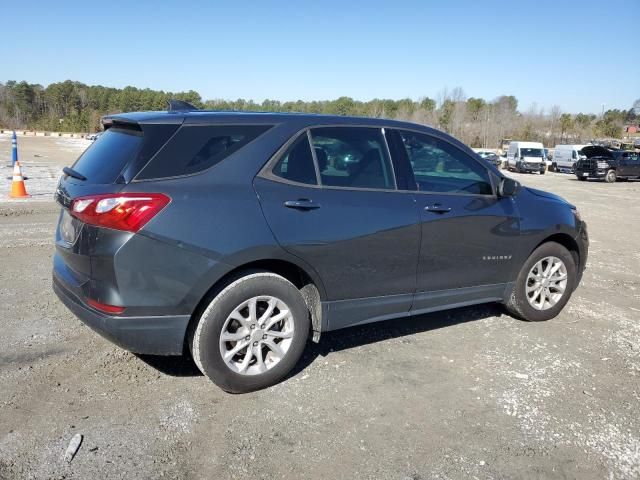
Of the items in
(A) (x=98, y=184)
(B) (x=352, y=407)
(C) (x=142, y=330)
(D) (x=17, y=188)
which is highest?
(A) (x=98, y=184)

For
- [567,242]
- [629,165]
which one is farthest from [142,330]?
[629,165]

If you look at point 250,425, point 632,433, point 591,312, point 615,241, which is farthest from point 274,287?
point 615,241

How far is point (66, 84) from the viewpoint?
87438 mm

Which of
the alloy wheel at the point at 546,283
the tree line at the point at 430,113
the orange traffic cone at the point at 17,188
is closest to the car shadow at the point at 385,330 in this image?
the alloy wheel at the point at 546,283

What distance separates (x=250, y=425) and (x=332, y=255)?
118 cm

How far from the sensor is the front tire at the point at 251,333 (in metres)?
3.13

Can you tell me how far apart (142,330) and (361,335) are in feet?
6.40

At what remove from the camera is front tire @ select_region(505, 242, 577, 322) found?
466cm

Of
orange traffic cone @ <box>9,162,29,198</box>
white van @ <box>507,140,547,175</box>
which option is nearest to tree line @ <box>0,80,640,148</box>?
white van @ <box>507,140,547,175</box>

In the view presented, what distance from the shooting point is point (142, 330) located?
3.01 meters

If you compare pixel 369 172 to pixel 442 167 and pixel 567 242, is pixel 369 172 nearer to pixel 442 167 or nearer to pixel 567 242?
pixel 442 167

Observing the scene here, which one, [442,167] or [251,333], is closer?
[251,333]

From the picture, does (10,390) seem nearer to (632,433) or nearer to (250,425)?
(250,425)

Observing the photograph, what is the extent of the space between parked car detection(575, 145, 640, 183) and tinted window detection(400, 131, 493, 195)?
27559mm
